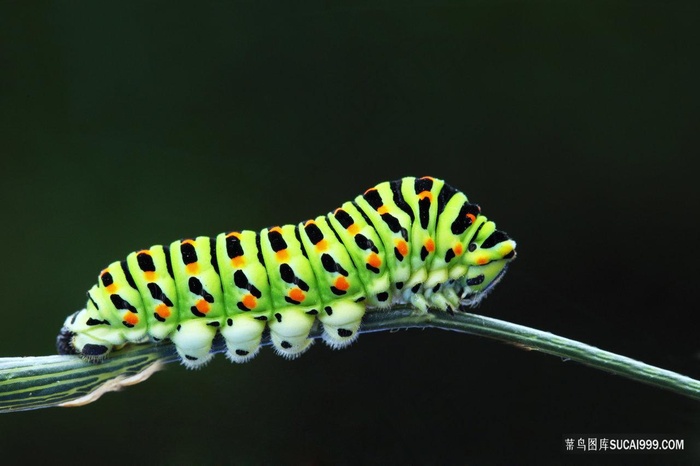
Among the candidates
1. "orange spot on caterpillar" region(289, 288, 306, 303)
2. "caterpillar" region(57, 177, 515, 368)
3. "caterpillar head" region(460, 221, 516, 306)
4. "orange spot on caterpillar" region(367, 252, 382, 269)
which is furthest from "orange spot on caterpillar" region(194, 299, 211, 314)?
"caterpillar head" region(460, 221, 516, 306)

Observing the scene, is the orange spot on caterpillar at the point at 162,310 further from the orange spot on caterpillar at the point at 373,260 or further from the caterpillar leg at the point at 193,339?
the orange spot on caterpillar at the point at 373,260

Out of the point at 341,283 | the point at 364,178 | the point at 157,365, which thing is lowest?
the point at 157,365

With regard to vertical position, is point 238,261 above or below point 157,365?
above


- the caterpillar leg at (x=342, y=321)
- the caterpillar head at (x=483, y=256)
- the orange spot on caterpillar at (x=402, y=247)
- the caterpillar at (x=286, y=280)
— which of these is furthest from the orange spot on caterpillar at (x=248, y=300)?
the caterpillar head at (x=483, y=256)

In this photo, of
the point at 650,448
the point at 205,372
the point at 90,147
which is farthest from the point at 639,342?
the point at 90,147

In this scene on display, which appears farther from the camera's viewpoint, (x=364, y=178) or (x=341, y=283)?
(x=364, y=178)

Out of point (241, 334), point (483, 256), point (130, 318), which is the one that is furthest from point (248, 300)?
point (483, 256)

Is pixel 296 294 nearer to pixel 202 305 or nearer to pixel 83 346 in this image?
pixel 202 305
